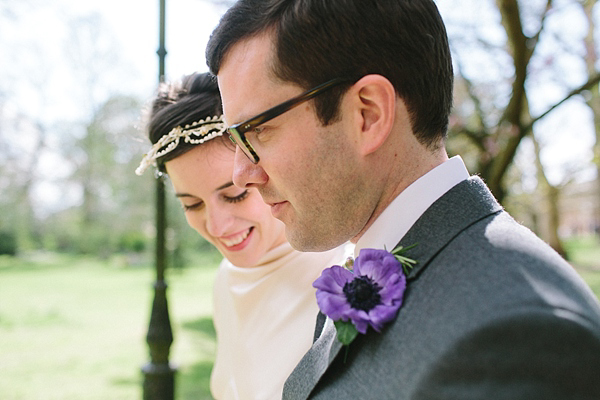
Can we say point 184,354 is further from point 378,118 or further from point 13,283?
point 13,283

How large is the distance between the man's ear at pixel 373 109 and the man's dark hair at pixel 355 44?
1.6 inches

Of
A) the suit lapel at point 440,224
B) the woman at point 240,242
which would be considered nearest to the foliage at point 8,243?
the woman at point 240,242

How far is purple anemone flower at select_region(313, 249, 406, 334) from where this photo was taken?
1.38 metres

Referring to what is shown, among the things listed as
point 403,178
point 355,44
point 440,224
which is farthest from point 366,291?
point 355,44

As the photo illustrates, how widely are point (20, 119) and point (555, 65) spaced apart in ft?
76.4

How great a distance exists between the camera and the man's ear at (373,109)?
1526 millimetres

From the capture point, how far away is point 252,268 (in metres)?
2.89

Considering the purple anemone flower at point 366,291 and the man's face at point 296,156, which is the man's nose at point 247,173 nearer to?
the man's face at point 296,156

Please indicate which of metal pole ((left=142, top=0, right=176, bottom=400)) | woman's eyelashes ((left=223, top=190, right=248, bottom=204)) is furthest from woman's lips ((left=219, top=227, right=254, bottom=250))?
metal pole ((left=142, top=0, right=176, bottom=400))

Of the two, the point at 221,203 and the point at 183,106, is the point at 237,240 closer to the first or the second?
the point at 221,203

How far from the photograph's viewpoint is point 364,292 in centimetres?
140

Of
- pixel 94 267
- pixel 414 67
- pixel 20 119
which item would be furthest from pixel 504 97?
pixel 20 119

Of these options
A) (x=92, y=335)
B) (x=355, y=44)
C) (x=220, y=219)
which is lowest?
(x=92, y=335)

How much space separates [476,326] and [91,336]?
10.2m
